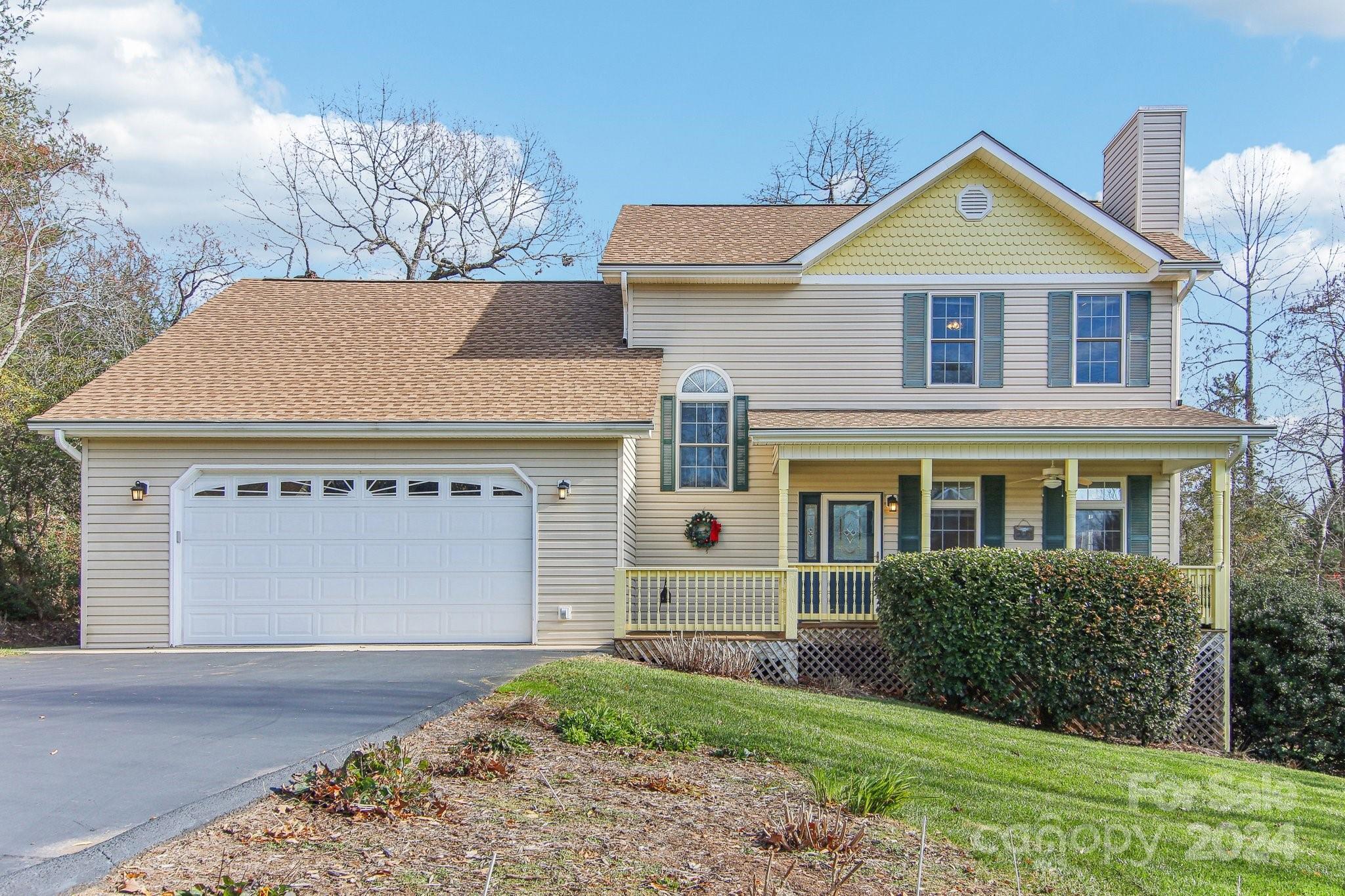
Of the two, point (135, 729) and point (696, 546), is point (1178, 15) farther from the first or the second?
point (135, 729)

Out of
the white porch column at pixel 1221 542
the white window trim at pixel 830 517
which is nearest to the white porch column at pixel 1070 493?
the white porch column at pixel 1221 542

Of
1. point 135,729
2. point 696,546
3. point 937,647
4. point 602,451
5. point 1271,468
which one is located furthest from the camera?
point 1271,468

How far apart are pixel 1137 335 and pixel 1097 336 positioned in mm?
556

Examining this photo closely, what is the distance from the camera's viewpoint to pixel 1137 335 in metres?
15.5

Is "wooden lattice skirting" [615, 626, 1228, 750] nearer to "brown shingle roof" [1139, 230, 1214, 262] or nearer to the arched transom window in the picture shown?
the arched transom window

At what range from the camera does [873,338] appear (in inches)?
620

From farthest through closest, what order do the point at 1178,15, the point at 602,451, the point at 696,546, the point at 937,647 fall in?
1. the point at 1178,15
2. the point at 696,546
3. the point at 602,451
4. the point at 937,647

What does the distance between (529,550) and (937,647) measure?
5.07 meters

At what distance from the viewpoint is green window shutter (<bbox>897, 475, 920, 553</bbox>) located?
1534cm

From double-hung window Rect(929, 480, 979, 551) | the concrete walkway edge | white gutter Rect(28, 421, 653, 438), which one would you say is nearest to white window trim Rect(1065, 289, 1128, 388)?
double-hung window Rect(929, 480, 979, 551)

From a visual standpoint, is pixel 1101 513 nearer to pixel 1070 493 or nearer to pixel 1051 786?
pixel 1070 493

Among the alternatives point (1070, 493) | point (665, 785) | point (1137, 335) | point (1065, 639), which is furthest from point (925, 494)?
point (665, 785)

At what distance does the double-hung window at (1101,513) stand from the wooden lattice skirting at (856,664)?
2297 millimetres

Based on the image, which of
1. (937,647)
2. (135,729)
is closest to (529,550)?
(937,647)
